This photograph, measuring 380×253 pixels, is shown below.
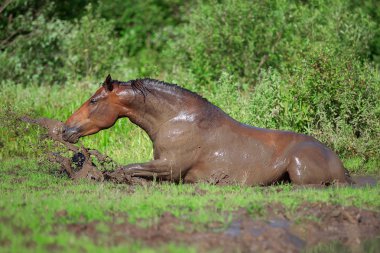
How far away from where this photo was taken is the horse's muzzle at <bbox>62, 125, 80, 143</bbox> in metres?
11.0

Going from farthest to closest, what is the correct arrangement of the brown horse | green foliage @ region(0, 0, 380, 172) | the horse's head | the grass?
green foliage @ region(0, 0, 380, 172) < the horse's head < the brown horse < the grass

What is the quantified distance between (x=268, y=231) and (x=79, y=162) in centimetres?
448

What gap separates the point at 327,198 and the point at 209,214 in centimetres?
171

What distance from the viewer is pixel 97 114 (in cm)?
1092

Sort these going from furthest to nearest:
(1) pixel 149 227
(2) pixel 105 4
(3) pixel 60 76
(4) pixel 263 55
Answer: (2) pixel 105 4 → (3) pixel 60 76 → (4) pixel 263 55 → (1) pixel 149 227

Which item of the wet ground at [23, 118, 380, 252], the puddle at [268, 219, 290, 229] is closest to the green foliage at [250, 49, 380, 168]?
the wet ground at [23, 118, 380, 252]

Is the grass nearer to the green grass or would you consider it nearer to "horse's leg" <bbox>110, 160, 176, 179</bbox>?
the green grass

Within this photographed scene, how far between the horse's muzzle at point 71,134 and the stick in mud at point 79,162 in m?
0.09

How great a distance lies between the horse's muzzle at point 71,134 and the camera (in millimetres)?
10984

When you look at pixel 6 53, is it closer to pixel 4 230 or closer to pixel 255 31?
pixel 255 31

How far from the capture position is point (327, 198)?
30.1ft

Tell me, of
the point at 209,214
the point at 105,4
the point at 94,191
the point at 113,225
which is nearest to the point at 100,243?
the point at 113,225

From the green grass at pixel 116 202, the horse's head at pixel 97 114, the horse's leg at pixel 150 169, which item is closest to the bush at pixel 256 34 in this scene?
the horse's head at pixel 97 114

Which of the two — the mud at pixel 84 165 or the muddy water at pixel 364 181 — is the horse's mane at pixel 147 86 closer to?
the mud at pixel 84 165
